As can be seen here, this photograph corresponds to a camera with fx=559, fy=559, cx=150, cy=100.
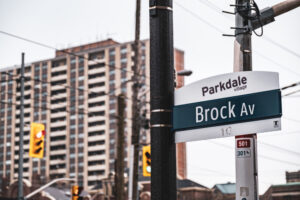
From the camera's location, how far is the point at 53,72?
16262 cm

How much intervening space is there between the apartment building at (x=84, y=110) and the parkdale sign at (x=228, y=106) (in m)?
134

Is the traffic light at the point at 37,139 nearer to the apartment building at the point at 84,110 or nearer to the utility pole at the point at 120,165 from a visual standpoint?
the utility pole at the point at 120,165

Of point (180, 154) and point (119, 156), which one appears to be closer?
point (119, 156)

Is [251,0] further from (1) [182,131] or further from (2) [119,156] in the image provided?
(2) [119,156]

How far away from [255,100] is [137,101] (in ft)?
57.7

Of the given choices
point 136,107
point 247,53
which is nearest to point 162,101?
point 247,53

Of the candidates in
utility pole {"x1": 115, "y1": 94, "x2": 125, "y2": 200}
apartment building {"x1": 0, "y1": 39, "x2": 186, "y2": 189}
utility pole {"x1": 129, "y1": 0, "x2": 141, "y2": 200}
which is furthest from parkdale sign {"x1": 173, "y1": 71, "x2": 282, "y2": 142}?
apartment building {"x1": 0, "y1": 39, "x2": 186, "y2": 189}

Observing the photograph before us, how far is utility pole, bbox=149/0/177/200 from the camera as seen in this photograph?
5.09 metres

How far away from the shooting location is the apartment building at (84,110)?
484 ft

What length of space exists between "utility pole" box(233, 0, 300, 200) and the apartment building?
430 feet

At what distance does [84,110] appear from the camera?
14062 centimetres

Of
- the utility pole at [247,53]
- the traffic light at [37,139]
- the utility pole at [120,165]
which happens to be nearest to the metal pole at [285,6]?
the utility pole at [247,53]

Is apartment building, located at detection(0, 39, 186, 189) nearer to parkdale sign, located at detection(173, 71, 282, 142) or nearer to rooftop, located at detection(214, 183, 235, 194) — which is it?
rooftop, located at detection(214, 183, 235, 194)

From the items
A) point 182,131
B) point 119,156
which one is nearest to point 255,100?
point 182,131
